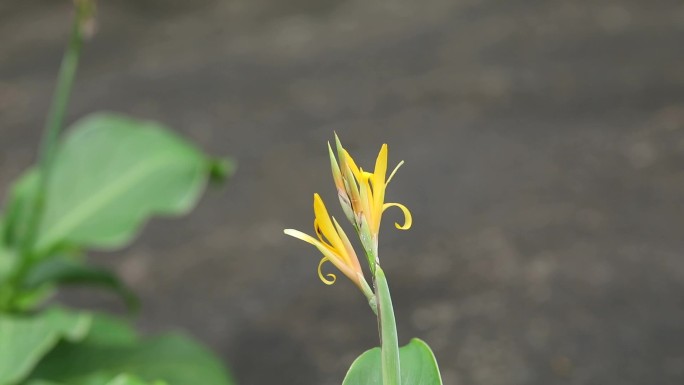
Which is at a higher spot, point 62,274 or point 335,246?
point 62,274

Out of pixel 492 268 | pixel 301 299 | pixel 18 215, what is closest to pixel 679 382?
pixel 492 268

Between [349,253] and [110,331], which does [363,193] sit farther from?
[110,331]

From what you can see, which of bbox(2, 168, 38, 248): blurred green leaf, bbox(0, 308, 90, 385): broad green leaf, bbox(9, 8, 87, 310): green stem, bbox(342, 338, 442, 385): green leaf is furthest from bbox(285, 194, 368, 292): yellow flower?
bbox(2, 168, 38, 248): blurred green leaf

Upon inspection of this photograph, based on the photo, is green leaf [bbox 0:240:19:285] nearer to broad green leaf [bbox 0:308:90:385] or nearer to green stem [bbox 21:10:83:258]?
green stem [bbox 21:10:83:258]

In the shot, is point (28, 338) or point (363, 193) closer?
point (363, 193)

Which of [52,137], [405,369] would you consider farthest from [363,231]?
[52,137]

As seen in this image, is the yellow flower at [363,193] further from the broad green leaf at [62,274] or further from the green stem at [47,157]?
the broad green leaf at [62,274]
